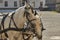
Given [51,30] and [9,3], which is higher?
[51,30]

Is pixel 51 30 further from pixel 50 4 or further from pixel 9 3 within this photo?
pixel 50 4

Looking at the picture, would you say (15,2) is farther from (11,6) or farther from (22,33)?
(22,33)

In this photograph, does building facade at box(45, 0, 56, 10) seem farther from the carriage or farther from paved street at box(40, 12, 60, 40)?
the carriage

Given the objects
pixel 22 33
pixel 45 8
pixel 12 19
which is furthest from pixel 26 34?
pixel 45 8

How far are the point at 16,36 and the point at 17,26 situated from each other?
0.19 meters

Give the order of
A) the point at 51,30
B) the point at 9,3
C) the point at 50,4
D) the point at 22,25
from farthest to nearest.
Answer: the point at 50,4 < the point at 9,3 < the point at 51,30 < the point at 22,25

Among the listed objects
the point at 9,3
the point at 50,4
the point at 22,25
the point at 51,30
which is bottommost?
the point at 50,4

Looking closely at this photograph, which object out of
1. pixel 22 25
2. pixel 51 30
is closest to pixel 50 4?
pixel 51 30

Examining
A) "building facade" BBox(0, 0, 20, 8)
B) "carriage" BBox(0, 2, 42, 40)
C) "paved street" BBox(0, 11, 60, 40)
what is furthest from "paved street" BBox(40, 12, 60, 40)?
"building facade" BBox(0, 0, 20, 8)

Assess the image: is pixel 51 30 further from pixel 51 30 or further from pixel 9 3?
pixel 9 3

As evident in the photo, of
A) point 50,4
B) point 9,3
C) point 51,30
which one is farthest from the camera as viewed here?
point 50,4

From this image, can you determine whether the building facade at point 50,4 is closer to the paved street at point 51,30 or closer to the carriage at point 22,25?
the paved street at point 51,30

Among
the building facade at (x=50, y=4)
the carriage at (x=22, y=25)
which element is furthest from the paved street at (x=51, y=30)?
the building facade at (x=50, y=4)

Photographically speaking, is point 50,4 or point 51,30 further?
point 50,4
